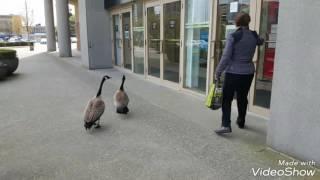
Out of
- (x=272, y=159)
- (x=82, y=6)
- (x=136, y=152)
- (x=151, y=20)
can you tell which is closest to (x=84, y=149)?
(x=136, y=152)

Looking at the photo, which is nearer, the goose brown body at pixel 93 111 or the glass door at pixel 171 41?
the goose brown body at pixel 93 111

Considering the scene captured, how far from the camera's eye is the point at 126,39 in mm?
10398

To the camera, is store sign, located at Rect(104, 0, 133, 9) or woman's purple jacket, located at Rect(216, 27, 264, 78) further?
store sign, located at Rect(104, 0, 133, 9)

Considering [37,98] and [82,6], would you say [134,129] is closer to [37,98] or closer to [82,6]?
[37,98]

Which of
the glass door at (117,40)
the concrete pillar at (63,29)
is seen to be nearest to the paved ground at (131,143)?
the glass door at (117,40)

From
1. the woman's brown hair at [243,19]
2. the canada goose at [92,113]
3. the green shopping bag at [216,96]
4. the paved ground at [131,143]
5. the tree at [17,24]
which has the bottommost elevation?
the paved ground at [131,143]

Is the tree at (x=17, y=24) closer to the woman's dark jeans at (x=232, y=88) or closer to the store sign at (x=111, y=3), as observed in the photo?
the store sign at (x=111, y=3)

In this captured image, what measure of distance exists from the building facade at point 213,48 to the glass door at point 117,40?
4cm

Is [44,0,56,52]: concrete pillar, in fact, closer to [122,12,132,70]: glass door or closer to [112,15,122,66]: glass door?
[112,15,122,66]: glass door

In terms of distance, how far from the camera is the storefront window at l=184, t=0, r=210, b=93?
592cm

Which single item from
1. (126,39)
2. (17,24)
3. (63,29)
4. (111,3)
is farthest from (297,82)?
(17,24)

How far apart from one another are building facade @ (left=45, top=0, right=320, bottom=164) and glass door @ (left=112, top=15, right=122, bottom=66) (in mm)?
40

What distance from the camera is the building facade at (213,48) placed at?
2.90 meters

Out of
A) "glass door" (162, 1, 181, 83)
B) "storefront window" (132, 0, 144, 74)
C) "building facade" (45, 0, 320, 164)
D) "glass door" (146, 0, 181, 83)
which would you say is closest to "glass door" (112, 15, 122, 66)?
"building facade" (45, 0, 320, 164)
